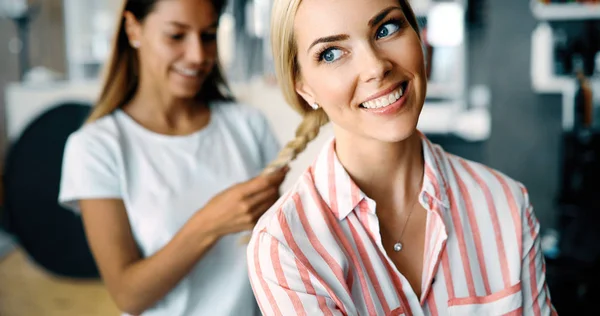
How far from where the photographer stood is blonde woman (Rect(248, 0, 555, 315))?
3.01ft

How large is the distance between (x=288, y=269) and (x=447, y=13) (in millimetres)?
4110

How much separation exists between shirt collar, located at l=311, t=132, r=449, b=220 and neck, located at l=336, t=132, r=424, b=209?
0.02 metres

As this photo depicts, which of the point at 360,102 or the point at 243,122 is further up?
the point at 360,102

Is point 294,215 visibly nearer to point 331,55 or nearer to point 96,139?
point 331,55

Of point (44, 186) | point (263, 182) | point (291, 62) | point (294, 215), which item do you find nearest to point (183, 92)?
point (263, 182)

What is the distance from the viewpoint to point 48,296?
3.32 meters

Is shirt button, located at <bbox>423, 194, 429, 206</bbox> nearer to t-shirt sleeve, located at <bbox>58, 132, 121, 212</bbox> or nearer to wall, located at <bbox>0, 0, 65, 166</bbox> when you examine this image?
t-shirt sleeve, located at <bbox>58, 132, 121, 212</bbox>

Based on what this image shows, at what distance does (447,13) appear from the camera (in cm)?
468

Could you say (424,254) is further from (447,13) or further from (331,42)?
(447,13)

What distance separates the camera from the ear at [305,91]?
1030 mm

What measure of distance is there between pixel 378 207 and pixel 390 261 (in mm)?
108

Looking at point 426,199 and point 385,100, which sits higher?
point 385,100

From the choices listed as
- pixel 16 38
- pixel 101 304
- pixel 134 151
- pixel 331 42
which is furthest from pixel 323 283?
pixel 16 38

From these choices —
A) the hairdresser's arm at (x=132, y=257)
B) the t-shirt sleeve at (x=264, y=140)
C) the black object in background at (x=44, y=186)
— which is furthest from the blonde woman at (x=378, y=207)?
the black object in background at (x=44, y=186)
